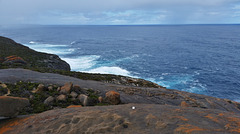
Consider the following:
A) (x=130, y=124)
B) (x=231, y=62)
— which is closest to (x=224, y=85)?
(x=231, y=62)

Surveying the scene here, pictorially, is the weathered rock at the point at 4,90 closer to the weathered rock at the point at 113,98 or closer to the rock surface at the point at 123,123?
the rock surface at the point at 123,123

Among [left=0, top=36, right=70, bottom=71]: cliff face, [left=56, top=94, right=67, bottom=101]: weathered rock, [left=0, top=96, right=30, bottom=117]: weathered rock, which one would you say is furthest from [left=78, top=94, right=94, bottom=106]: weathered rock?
[left=0, top=36, right=70, bottom=71]: cliff face

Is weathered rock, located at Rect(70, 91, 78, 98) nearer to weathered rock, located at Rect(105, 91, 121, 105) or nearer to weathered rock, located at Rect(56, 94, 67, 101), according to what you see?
weathered rock, located at Rect(56, 94, 67, 101)

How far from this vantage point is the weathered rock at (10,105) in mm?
9367

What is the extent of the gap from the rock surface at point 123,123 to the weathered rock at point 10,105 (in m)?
0.58

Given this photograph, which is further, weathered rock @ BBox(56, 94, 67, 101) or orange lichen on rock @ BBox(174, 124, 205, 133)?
weathered rock @ BBox(56, 94, 67, 101)

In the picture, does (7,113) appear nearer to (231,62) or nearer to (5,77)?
(5,77)

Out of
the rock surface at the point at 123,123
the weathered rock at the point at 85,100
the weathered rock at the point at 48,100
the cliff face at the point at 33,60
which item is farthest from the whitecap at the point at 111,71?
the rock surface at the point at 123,123

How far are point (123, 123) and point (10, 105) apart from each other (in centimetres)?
688

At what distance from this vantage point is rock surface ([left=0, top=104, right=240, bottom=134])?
884 centimetres

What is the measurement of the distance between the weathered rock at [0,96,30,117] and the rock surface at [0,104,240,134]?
58cm

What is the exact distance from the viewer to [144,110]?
35.9 feet

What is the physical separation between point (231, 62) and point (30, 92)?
81.8m

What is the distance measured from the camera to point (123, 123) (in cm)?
923
